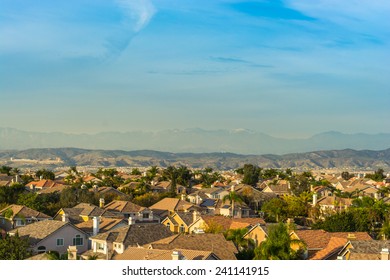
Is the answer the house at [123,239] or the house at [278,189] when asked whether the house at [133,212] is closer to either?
the house at [123,239]

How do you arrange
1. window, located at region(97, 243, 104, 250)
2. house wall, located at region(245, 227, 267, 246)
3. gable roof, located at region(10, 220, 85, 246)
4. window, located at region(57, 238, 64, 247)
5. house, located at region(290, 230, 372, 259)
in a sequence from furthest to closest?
window, located at region(57, 238, 64, 247), house wall, located at region(245, 227, 267, 246), gable roof, located at region(10, 220, 85, 246), window, located at region(97, 243, 104, 250), house, located at region(290, 230, 372, 259)

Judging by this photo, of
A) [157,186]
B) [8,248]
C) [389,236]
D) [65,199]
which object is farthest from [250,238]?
[157,186]

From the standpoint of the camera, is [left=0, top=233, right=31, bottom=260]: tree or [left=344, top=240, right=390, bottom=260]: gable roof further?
[left=0, top=233, right=31, bottom=260]: tree

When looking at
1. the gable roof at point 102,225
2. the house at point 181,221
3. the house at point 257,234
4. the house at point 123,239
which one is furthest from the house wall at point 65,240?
the house at point 181,221

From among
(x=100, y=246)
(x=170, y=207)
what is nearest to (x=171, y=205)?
(x=170, y=207)

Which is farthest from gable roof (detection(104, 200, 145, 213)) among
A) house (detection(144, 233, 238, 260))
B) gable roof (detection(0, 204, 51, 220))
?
house (detection(144, 233, 238, 260))

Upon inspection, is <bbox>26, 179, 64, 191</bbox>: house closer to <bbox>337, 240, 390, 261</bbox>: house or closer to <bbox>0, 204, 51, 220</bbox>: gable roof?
<bbox>0, 204, 51, 220</bbox>: gable roof

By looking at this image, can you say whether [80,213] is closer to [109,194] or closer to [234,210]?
[234,210]
